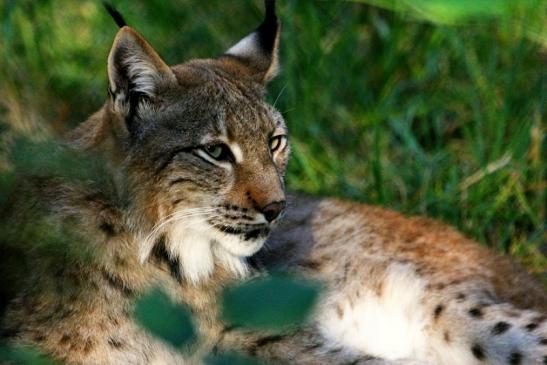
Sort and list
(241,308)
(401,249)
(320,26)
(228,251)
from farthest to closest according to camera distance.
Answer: (320,26) < (401,249) < (228,251) < (241,308)

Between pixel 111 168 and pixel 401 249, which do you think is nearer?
pixel 111 168

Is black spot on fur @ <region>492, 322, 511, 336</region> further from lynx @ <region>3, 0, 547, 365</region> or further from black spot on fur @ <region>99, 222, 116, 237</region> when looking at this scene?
black spot on fur @ <region>99, 222, 116, 237</region>

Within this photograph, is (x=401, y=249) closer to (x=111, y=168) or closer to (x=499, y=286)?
(x=499, y=286)

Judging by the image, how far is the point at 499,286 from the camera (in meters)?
4.50

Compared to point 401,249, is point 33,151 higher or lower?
higher

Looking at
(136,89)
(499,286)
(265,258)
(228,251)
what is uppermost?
(136,89)

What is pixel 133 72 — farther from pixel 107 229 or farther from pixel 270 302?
pixel 270 302

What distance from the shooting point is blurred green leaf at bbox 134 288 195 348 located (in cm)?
158

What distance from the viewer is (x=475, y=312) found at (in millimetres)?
4184

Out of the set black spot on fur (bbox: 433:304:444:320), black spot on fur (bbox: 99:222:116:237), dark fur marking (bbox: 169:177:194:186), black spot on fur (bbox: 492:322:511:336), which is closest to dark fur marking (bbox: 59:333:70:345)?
black spot on fur (bbox: 99:222:116:237)

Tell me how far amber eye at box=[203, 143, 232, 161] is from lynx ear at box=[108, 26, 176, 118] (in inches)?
11.1

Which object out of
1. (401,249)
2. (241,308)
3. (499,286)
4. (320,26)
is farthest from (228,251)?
(320,26)

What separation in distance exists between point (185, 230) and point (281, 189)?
381 millimetres

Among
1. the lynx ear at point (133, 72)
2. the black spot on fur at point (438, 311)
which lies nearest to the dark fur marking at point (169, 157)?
the lynx ear at point (133, 72)
